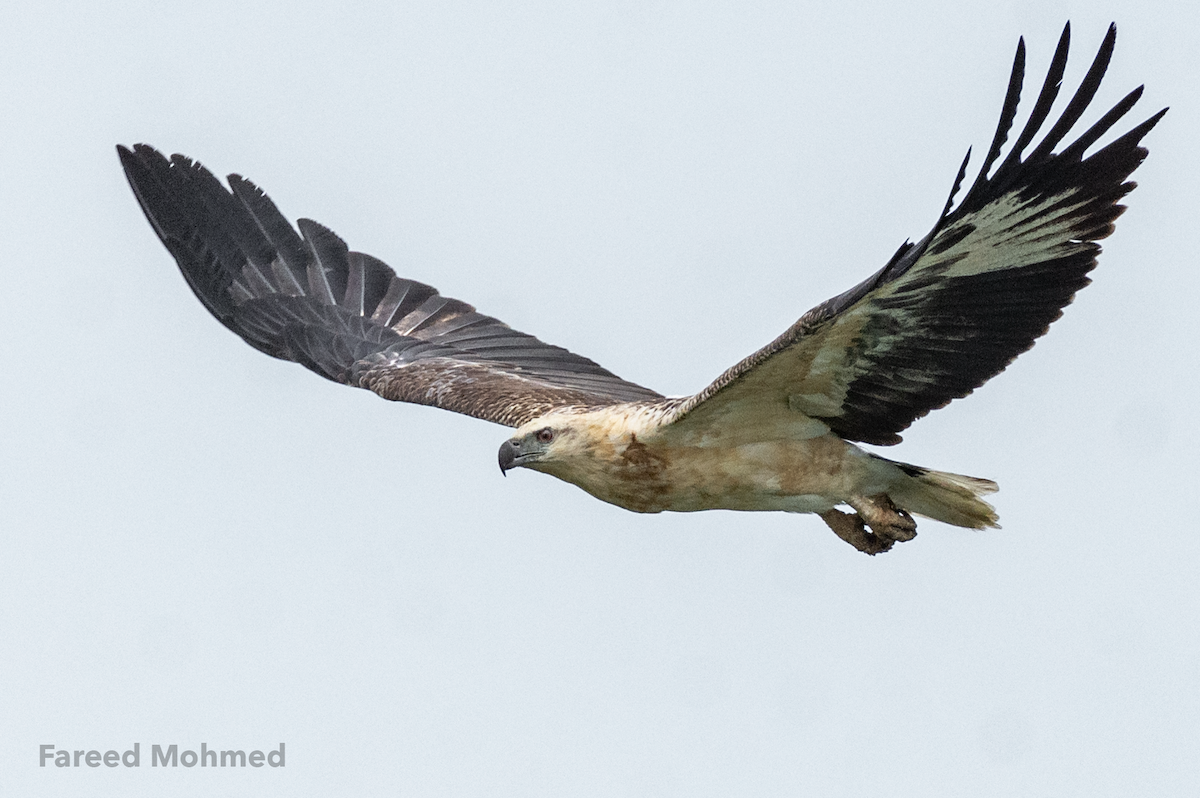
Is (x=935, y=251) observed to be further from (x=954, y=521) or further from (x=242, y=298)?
(x=242, y=298)

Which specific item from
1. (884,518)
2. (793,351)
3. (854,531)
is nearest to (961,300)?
(793,351)

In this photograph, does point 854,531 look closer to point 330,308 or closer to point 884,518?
point 884,518

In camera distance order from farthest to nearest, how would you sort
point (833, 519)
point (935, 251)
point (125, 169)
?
point (125, 169) < point (833, 519) < point (935, 251)

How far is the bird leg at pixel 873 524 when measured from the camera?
11.0 meters

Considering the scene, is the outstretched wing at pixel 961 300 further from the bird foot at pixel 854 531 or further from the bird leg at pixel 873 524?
the bird foot at pixel 854 531

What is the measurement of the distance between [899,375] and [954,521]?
160 cm

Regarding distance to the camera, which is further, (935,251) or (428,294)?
(428,294)

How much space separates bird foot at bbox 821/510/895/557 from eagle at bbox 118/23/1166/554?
0.01 meters

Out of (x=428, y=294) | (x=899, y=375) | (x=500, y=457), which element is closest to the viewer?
(x=899, y=375)

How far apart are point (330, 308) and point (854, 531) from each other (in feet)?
17.1

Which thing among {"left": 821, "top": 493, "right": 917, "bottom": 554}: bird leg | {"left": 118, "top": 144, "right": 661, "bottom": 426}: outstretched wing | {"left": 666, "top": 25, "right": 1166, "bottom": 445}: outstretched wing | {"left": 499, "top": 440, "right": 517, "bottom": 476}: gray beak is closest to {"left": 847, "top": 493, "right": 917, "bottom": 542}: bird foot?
{"left": 821, "top": 493, "right": 917, "bottom": 554}: bird leg

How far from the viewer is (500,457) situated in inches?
420

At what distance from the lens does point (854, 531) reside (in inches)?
447

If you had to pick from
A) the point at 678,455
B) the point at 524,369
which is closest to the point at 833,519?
the point at 678,455
